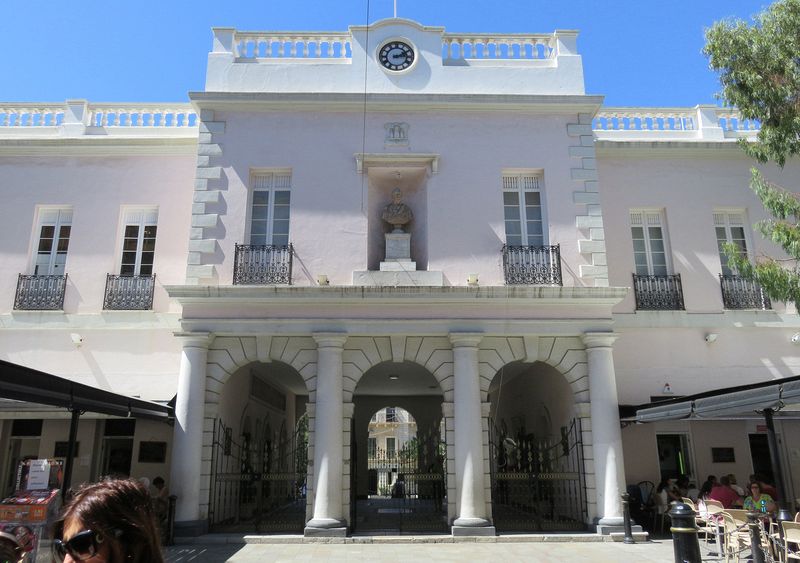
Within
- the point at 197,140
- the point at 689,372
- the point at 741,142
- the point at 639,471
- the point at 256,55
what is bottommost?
the point at 639,471

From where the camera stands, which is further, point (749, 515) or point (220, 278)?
point (220, 278)

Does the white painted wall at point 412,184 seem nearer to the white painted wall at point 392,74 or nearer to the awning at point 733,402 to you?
the white painted wall at point 392,74

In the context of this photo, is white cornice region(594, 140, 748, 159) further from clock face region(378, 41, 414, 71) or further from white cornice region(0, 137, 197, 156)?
white cornice region(0, 137, 197, 156)

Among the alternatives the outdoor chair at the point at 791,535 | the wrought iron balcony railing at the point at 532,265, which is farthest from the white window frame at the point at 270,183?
the outdoor chair at the point at 791,535

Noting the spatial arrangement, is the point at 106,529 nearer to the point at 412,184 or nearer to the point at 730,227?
the point at 412,184

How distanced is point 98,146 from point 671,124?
13939mm

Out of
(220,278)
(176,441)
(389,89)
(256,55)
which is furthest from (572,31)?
(176,441)

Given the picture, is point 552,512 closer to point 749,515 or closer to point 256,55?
point 749,515

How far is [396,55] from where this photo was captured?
13.9 meters

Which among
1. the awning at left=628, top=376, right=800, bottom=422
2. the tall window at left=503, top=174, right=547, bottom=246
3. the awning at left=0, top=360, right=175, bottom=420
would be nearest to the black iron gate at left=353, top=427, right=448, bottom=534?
the awning at left=628, top=376, right=800, bottom=422

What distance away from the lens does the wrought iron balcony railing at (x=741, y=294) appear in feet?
46.0

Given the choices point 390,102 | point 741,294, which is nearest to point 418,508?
point 741,294

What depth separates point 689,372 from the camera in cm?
1366

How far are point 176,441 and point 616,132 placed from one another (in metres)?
12.3
